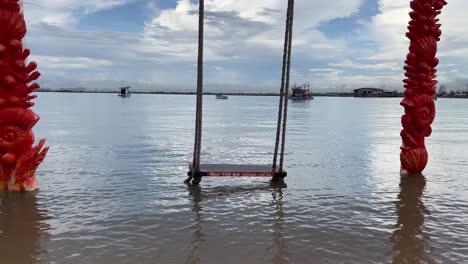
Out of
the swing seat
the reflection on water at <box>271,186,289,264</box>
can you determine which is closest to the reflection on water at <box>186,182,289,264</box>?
the reflection on water at <box>271,186,289,264</box>

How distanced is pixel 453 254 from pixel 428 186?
622 centimetres

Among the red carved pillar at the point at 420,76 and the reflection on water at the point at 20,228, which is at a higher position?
the red carved pillar at the point at 420,76

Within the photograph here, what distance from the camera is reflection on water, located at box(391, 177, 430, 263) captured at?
7.77 metres

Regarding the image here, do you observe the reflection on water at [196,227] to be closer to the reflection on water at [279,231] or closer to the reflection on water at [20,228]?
the reflection on water at [279,231]

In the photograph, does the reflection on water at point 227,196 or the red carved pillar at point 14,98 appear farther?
the red carved pillar at point 14,98

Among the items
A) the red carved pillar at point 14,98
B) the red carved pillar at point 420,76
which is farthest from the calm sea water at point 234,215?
the red carved pillar at point 420,76

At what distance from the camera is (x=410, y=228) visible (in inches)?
368

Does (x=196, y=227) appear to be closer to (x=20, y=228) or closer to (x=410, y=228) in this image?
(x=20, y=228)

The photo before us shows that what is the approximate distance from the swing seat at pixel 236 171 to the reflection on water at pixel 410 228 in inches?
153

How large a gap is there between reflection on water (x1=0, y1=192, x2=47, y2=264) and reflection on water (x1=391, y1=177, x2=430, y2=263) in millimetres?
6949

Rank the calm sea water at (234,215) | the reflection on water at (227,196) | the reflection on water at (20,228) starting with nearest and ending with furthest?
the reflection on water at (20,228)
the reflection on water at (227,196)
the calm sea water at (234,215)

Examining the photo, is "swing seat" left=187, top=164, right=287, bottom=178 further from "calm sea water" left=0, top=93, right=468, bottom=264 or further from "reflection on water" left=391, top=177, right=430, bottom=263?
"reflection on water" left=391, top=177, right=430, bottom=263

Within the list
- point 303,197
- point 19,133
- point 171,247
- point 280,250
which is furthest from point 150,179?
point 280,250

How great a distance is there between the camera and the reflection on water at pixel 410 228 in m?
7.77
